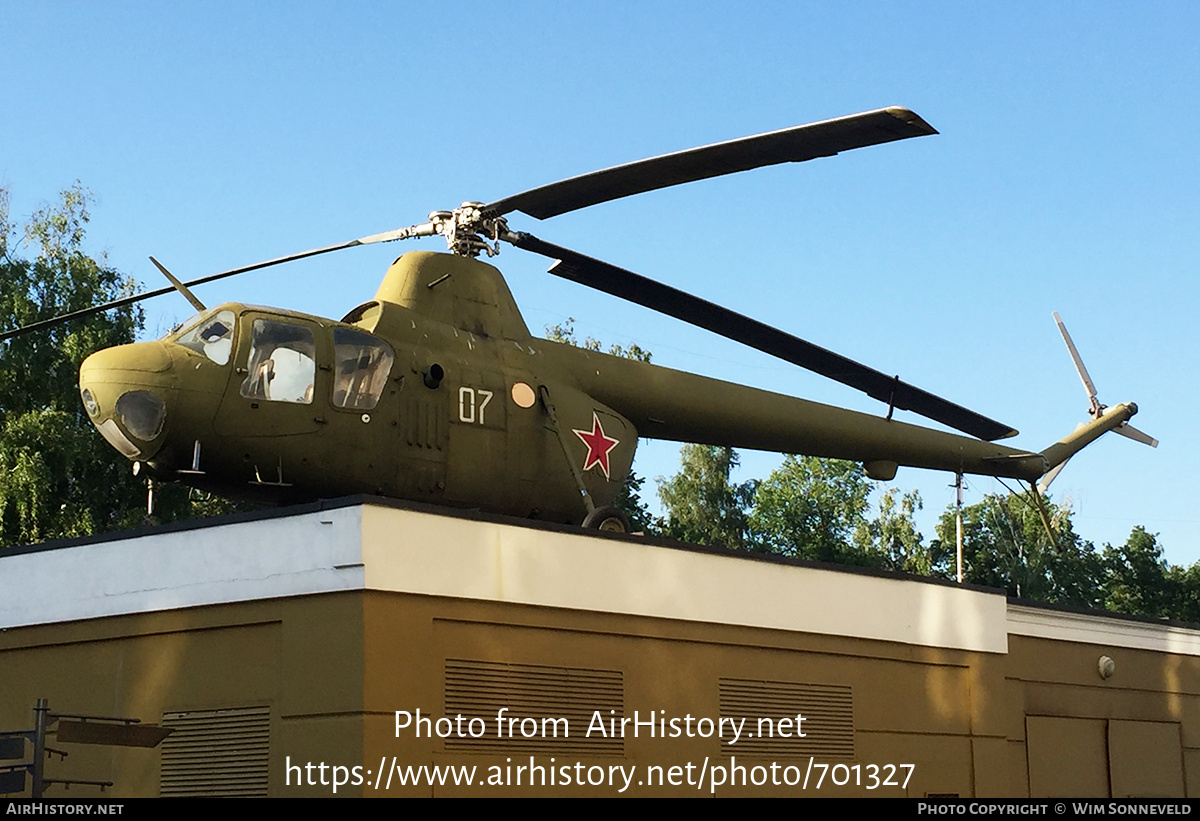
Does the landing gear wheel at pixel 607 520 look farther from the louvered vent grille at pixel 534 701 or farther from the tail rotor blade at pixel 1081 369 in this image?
the tail rotor blade at pixel 1081 369

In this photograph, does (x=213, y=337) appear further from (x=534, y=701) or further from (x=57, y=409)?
(x=57, y=409)

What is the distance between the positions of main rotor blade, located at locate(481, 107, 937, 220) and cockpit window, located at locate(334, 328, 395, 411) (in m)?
2.70

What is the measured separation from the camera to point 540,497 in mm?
15570

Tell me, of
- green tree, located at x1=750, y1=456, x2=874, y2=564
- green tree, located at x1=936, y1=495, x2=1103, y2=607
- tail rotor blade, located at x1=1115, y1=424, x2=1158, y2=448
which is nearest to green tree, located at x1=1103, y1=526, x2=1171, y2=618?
green tree, located at x1=936, y1=495, x2=1103, y2=607

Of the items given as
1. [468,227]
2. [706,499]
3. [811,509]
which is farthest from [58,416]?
[811,509]

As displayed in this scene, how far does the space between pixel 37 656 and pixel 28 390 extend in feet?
72.2

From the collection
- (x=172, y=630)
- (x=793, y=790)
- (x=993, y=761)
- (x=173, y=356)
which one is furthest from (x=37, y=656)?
(x=993, y=761)

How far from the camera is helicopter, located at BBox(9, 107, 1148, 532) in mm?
13422

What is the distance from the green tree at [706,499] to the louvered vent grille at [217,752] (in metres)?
46.2

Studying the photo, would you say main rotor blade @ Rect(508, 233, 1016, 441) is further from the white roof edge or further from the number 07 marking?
the white roof edge

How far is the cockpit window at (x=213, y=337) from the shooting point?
536 inches

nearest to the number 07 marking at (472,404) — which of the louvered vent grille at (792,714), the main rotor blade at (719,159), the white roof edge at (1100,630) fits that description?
the main rotor blade at (719,159)
